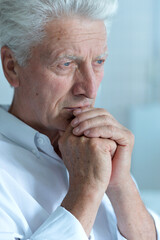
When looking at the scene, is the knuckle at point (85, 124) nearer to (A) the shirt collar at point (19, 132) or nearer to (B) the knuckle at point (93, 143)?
(B) the knuckle at point (93, 143)

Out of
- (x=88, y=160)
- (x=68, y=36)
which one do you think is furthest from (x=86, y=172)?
(x=68, y=36)

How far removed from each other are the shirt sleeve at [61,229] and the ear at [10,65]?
57 cm

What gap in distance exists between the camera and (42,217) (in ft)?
3.96

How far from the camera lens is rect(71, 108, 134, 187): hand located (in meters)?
1.27

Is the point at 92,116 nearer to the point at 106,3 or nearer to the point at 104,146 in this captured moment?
the point at 104,146

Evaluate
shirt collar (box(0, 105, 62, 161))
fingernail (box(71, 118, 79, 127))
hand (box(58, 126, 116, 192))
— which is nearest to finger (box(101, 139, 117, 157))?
hand (box(58, 126, 116, 192))

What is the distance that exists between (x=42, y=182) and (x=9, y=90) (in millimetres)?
722

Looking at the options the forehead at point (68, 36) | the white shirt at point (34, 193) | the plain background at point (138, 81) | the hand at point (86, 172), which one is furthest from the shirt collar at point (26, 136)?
the plain background at point (138, 81)

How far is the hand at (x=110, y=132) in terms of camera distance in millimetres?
1271

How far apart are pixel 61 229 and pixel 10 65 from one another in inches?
26.5

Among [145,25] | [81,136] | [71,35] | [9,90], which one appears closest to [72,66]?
[71,35]

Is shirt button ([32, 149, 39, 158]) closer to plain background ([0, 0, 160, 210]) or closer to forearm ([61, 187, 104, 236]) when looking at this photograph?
forearm ([61, 187, 104, 236])

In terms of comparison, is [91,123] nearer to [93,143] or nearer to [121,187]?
[93,143]

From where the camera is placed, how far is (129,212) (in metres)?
1.36
